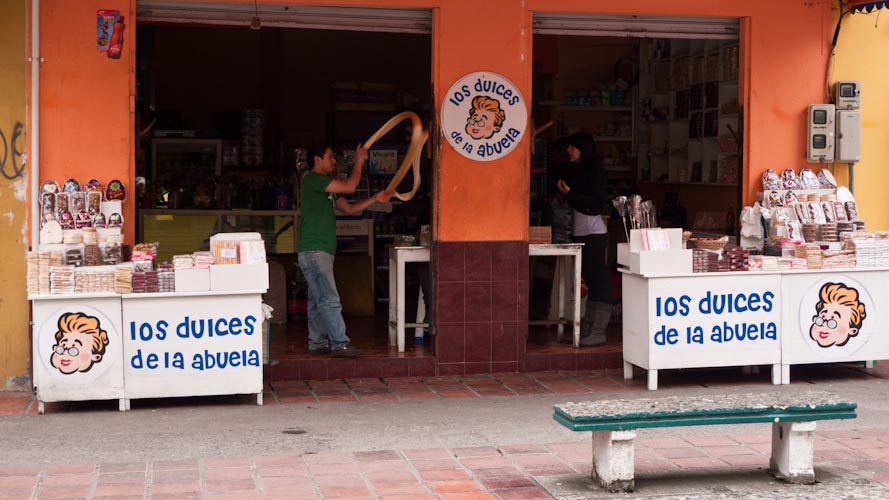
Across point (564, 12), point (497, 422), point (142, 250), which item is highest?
point (564, 12)

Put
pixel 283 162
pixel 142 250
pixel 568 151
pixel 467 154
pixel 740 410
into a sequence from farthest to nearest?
pixel 283 162, pixel 568 151, pixel 467 154, pixel 142 250, pixel 740 410

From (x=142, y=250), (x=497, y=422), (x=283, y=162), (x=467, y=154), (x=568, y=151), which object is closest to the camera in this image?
(x=497, y=422)

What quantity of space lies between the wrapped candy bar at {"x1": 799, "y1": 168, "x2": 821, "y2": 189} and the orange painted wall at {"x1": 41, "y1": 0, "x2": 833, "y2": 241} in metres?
0.15

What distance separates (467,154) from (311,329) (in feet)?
6.48

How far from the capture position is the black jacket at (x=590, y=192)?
10406 mm

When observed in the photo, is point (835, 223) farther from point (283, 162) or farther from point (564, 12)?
point (283, 162)

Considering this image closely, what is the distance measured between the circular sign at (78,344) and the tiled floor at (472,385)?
0.39 meters

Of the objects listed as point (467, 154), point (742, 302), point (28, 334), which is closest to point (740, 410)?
point (742, 302)

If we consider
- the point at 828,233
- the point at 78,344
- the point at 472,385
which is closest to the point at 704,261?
the point at 828,233

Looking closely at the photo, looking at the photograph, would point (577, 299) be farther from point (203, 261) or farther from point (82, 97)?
point (82, 97)

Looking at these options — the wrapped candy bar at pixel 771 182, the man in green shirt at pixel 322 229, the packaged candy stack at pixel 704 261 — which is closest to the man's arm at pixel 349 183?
the man in green shirt at pixel 322 229

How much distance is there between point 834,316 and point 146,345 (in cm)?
523

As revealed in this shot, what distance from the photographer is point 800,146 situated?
1010cm

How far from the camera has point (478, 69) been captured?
9.49 meters
